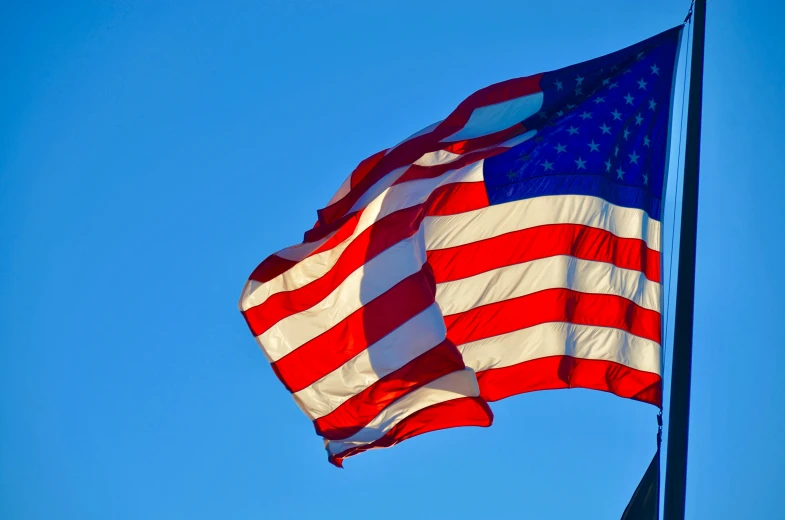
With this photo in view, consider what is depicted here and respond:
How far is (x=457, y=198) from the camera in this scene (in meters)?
13.0

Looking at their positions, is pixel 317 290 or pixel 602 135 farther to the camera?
pixel 317 290

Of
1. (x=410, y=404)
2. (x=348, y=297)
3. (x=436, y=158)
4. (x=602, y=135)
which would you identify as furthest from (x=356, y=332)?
(x=602, y=135)

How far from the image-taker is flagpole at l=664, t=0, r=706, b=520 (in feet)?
26.0

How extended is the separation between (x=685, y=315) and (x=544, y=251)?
4293mm

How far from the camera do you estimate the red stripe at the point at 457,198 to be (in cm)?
1292

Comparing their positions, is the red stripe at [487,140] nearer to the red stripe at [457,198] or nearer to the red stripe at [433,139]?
the red stripe at [433,139]

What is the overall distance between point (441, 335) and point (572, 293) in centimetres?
191

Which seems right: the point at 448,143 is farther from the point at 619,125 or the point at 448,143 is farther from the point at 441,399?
the point at 441,399

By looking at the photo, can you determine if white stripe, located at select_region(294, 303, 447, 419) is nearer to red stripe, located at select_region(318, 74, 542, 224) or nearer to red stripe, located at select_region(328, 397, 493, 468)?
red stripe, located at select_region(328, 397, 493, 468)

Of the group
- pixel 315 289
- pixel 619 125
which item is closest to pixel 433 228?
pixel 315 289

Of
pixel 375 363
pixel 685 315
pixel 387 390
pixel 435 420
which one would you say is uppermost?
pixel 375 363

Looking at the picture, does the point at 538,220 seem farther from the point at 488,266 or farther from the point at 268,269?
the point at 268,269

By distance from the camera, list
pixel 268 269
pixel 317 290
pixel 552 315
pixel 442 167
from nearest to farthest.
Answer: pixel 552 315 < pixel 268 269 < pixel 317 290 < pixel 442 167

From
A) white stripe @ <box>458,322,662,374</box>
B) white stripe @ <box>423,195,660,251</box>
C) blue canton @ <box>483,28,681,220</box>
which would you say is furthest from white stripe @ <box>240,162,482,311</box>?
white stripe @ <box>458,322,662,374</box>
